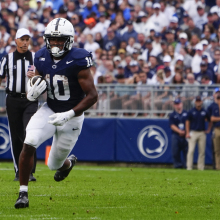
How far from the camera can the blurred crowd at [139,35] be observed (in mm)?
11977

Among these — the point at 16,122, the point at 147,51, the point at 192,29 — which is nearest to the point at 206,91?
the point at 147,51

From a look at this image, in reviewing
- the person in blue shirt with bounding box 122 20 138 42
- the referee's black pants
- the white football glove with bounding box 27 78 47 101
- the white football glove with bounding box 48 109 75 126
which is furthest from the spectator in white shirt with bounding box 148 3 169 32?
the white football glove with bounding box 48 109 75 126

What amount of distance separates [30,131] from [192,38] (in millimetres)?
8531

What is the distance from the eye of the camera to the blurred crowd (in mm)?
11977

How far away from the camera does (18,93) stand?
7.27m

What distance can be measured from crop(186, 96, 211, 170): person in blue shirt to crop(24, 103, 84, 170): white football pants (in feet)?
19.4

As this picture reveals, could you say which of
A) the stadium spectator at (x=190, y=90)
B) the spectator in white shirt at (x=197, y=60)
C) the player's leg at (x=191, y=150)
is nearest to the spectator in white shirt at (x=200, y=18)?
the spectator in white shirt at (x=197, y=60)

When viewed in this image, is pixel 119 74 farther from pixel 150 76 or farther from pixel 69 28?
pixel 69 28

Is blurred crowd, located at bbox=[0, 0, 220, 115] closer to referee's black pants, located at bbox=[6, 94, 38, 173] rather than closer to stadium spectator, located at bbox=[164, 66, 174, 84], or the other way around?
stadium spectator, located at bbox=[164, 66, 174, 84]

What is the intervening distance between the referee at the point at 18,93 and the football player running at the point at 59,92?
6.41 feet

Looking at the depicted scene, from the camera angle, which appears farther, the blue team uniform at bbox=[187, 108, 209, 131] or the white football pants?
the blue team uniform at bbox=[187, 108, 209, 131]

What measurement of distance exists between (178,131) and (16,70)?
15.6 feet

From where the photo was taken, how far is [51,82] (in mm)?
5133

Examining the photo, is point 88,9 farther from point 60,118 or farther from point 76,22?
point 60,118
